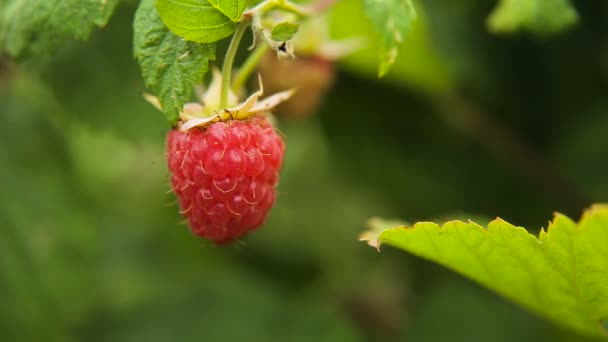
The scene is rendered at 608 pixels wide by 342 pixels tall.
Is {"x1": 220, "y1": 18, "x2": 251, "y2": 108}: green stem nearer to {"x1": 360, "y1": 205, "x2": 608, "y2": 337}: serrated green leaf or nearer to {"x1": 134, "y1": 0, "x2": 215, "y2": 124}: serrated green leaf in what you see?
{"x1": 134, "y1": 0, "x2": 215, "y2": 124}: serrated green leaf

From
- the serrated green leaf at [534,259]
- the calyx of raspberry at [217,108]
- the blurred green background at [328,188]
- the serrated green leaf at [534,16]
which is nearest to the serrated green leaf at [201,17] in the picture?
the calyx of raspberry at [217,108]

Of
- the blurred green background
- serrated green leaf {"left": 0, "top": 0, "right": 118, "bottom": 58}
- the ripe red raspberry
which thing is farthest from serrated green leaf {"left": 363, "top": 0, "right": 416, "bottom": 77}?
the blurred green background

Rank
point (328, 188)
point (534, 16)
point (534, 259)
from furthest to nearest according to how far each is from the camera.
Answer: point (328, 188), point (534, 16), point (534, 259)

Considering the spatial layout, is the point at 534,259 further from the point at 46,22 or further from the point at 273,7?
the point at 46,22

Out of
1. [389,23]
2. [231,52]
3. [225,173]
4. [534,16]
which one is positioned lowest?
[225,173]

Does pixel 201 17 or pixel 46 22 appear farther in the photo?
pixel 46 22

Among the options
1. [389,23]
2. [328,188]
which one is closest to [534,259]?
[389,23]

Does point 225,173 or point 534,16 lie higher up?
point 534,16

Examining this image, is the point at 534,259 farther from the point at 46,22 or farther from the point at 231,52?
the point at 46,22

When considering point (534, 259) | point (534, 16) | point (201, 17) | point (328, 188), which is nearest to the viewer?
point (201, 17)
